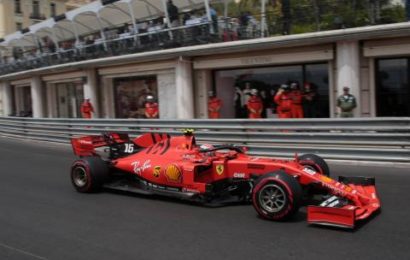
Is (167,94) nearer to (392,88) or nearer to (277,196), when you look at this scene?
(392,88)

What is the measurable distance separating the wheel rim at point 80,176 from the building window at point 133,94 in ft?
41.9

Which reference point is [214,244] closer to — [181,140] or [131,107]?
[181,140]

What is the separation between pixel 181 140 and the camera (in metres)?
7.35

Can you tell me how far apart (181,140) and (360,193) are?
2.64 meters

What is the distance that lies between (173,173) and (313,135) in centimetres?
432

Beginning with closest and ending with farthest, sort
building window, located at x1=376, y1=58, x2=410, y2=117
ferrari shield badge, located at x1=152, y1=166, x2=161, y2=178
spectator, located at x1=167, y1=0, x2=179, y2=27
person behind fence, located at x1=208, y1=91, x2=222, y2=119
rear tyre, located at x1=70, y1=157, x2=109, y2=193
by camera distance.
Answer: ferrari shield badge, located at x1=152, y1=166, x2=161, y2=178
rear tyre, located at x1=70, y1=157, x2=109, y2=193
building window, located at x1=376, y1=58, x2=410, y2=117
person behind fence, located at x1=208, y1=91, x2=222, y2=119
spectator, located at x1=167, y1=0, x2=179, y2=27

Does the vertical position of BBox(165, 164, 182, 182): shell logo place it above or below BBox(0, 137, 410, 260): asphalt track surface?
above

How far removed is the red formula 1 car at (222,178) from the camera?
5707 mm

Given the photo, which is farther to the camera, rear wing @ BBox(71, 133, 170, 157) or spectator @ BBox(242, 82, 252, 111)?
spectator @ BBox(242, 82, 252, 111)

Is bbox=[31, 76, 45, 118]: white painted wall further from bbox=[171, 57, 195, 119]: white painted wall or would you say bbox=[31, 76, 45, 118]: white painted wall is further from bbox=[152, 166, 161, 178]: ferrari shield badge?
bbox=[152, 166, 161, 178]: ferrari shield badge

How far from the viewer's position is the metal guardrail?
950 centimetres

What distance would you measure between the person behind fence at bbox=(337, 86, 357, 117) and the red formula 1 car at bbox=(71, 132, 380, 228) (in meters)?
6.55

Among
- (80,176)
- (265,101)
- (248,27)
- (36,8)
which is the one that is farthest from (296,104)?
(36,8)

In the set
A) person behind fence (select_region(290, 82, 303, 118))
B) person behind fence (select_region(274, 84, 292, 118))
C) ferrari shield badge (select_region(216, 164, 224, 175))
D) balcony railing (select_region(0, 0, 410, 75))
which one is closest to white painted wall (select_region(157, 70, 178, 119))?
balcony railing (select_region(0, 0, 410, 75))
